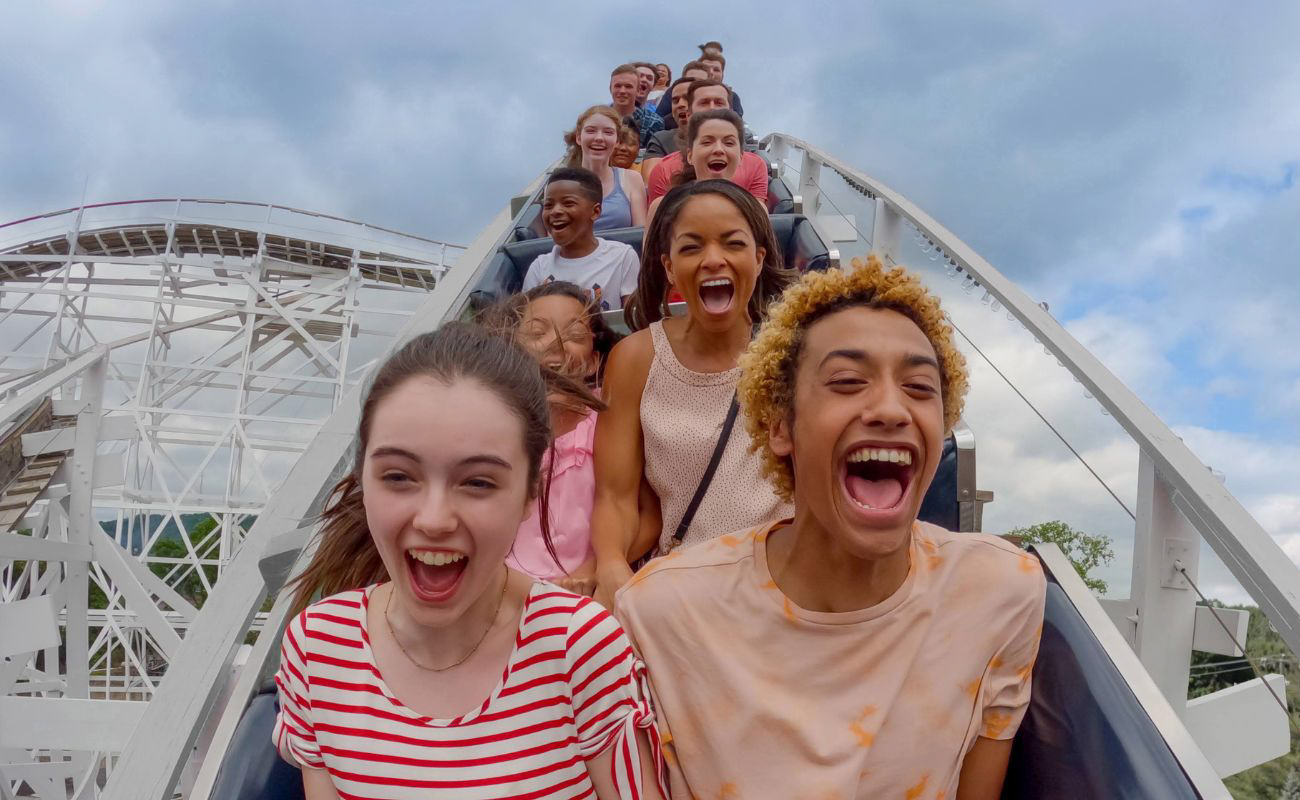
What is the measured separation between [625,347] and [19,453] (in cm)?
478

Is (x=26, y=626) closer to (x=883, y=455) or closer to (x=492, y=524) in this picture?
(x=492, y=524)

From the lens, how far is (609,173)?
351cm

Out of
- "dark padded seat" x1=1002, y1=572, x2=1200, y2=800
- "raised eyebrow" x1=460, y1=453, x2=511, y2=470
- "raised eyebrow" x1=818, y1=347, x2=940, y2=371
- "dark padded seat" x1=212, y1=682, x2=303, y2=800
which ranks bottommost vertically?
"dark padded seat" x1=212, y1=682, x2=303, y2=800

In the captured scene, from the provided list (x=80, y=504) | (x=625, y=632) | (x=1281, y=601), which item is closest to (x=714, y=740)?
(x=625, y=632)

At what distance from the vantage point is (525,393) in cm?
101

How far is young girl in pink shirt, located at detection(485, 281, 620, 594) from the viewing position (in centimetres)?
150

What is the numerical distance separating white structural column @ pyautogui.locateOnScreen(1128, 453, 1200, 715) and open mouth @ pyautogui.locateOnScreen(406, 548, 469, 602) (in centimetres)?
94

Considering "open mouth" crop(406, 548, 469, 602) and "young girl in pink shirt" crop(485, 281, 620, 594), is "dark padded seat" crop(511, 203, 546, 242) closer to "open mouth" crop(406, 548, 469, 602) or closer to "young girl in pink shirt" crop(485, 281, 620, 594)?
"young girl in pink shirt" crop(485, 281, 620, 594)

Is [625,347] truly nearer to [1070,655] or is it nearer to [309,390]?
[1070,655]

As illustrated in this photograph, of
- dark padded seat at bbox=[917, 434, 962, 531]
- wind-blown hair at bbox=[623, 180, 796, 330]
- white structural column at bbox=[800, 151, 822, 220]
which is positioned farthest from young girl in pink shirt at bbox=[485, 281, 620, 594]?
white structural column at bbox=[800, 151, 822, 220]

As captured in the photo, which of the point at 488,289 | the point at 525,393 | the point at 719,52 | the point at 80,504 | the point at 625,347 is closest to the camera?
the point at 525,393

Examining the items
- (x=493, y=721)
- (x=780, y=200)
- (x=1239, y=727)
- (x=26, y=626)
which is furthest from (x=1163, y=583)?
(x=26, y=626)

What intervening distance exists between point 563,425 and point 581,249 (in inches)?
44.3

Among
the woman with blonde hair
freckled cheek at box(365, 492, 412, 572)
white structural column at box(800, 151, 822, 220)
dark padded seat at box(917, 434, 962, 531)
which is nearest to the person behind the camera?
freckled cheek at box(365, 492, 412, 572)
